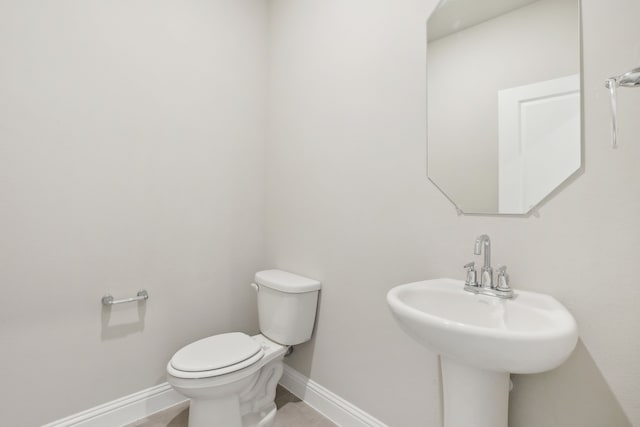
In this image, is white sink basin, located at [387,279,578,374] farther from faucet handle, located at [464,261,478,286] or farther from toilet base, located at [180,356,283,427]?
toilet base, located at [180,356,283,427]

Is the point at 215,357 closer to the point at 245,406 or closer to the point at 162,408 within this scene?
the point at 245,406

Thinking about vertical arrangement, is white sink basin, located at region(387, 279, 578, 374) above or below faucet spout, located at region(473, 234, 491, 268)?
below

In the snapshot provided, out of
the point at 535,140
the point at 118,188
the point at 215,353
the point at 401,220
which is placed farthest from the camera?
the point at 118,188

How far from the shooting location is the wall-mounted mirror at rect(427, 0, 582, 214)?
97 cm

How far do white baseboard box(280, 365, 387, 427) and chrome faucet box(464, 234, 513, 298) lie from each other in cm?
84

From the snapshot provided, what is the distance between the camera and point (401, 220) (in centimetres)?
139

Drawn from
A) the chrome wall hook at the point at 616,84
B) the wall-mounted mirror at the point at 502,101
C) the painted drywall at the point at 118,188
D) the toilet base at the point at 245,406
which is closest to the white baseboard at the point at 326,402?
the toilet base at the point at 245,406

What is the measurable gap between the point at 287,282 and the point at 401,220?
29.1 inches

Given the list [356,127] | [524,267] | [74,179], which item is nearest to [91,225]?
[74,179]

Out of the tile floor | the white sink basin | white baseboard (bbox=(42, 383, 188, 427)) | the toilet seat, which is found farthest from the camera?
the tile floor

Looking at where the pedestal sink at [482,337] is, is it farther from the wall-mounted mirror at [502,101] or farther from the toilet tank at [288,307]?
the toilet tank at [288,307]

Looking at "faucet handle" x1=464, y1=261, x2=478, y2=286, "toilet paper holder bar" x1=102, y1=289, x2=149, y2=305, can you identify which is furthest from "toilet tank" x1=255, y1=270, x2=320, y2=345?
"faucet handle" x1=464, y1=261, x2=478, y2=286

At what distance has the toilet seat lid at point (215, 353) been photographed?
4.51 feet

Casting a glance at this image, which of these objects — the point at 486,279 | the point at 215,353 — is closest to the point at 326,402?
the point at 215,353
